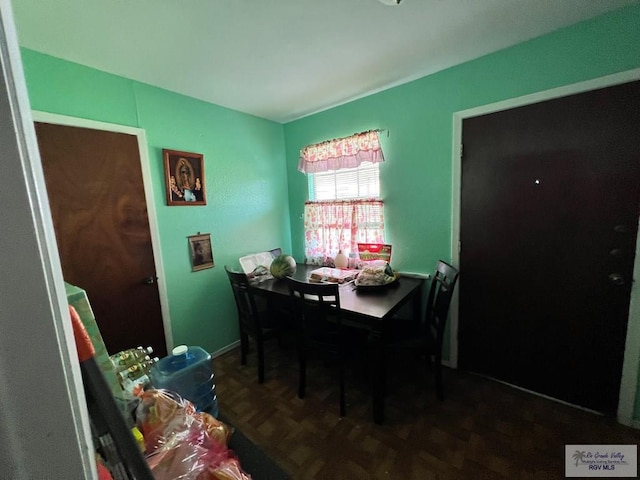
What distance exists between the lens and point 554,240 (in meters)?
1.57

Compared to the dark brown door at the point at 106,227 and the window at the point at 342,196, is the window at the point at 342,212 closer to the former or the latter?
the window at the point at 342,196

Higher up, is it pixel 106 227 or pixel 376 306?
pixel 106 227

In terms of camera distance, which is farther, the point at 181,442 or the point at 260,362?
the point at 260,362

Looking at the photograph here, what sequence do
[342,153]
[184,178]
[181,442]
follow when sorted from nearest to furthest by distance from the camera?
[181,442] < [184,178] < [342,153]

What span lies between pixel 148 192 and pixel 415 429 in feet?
7.90

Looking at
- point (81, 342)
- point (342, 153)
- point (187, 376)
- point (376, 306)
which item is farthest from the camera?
point (342, 153)

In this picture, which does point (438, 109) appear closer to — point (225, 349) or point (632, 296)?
point (632, 296)

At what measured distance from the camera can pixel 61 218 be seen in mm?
1532

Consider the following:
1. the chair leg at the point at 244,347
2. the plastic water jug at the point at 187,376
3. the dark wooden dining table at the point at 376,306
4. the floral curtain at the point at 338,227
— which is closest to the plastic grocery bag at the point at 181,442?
the plastic water jug at the point at 187,376

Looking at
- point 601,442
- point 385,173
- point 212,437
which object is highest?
point 385,173

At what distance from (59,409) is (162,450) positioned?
570 mm

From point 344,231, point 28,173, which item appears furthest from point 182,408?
point 344,231

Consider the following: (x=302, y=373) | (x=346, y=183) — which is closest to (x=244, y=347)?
(x=302, y=373)

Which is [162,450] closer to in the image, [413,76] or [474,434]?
[474,434]
